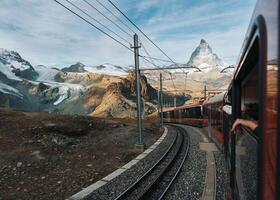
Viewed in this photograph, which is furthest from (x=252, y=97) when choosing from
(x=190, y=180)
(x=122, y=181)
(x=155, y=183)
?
(x=122, y=181)

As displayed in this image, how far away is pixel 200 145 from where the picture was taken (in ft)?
67.2

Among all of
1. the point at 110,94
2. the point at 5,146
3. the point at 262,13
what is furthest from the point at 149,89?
the point at 262,13

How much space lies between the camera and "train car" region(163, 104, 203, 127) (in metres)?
32.7

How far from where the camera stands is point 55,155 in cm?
1634

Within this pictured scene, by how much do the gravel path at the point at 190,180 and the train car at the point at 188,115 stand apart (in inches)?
642

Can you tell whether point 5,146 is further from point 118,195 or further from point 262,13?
point 262,13

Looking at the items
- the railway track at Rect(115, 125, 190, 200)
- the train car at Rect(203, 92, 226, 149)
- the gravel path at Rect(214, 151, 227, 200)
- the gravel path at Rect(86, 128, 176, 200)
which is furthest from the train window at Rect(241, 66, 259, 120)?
the train car at Rect(203, 92, 226, 149)

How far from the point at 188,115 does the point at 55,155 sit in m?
23.5

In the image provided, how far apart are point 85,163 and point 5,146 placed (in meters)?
4.93

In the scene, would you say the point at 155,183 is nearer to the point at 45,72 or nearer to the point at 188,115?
the point at 188,115

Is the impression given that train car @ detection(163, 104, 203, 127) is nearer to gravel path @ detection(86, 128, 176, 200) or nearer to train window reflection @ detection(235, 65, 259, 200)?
gravel path @ detection(86, 128, 176, 200)

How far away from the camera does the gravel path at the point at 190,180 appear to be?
393 inches

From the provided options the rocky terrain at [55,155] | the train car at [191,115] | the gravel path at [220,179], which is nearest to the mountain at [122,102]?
the train car at [191,115]

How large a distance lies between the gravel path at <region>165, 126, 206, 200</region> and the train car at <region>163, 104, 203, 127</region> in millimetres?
16298
